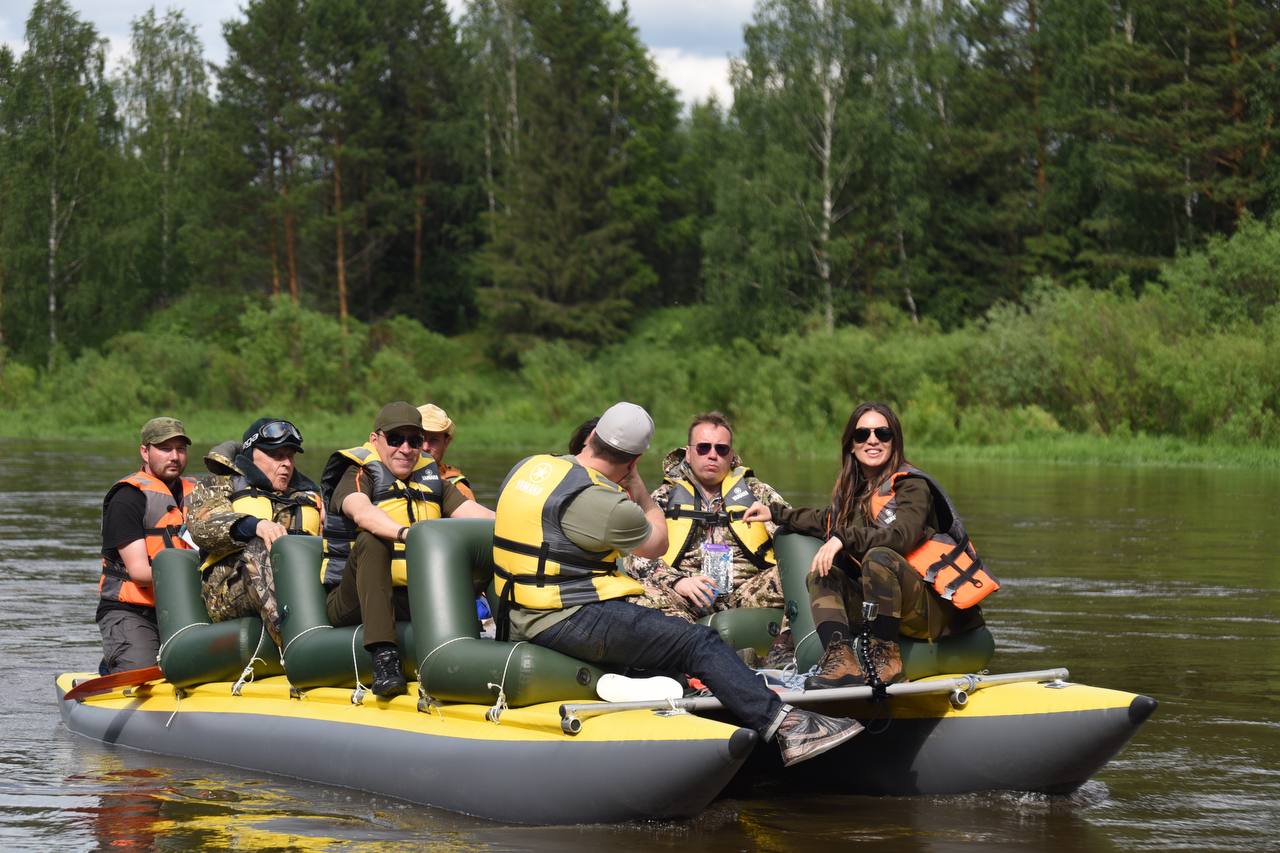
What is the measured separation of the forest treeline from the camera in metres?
35.4

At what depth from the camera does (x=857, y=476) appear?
23.4ft

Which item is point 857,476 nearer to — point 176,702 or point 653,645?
point 653,645

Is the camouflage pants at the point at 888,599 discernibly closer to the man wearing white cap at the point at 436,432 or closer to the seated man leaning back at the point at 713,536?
the seated man leaning back at the point at 713,536

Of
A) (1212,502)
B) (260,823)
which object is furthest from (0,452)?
(260,823)

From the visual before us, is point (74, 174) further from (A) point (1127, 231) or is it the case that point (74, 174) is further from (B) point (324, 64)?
(A) point (1127, 231)

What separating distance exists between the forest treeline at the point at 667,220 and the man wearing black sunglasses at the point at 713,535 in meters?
23.5

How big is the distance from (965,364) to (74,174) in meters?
27.6

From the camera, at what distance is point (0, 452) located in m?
33.2

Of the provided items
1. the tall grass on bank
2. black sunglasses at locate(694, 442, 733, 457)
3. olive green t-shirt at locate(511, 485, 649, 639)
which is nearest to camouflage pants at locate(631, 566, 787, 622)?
black sunglasses at locate(694, 442, 733, 457)

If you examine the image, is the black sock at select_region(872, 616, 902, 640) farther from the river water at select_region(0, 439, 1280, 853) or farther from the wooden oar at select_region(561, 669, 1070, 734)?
the river water at select_region(0, 439, 1280, 853)

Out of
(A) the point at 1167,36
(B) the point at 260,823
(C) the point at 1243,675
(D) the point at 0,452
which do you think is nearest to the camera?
(B) the point at 260,823

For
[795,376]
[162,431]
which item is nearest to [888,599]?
[162,431]

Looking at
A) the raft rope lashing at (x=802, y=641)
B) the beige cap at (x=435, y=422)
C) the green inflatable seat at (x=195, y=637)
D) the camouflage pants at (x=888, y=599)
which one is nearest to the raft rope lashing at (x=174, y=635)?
the green inflatable seat at (x=195, y=637)

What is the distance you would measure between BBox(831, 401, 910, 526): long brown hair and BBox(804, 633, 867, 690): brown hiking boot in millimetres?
542
